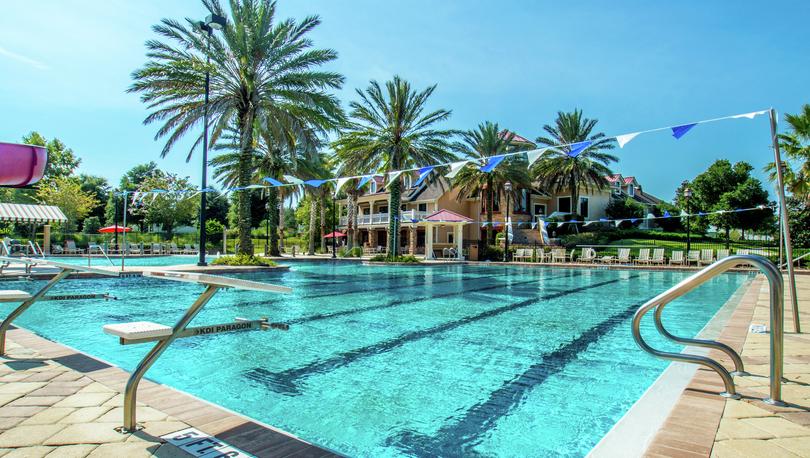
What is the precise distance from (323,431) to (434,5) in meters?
12.4

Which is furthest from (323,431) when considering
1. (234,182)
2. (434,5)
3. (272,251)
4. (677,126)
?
(234,182)

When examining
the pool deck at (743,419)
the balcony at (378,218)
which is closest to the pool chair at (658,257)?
the balcony at (378,218)

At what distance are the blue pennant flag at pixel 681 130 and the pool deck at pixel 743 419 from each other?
4611 mm

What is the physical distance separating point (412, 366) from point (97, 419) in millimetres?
2982

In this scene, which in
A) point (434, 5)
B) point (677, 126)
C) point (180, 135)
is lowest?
point (677, 126)

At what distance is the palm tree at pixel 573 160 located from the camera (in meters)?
34.4

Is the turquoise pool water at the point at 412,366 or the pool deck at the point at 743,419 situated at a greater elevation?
the pool deck at the point at 743,419

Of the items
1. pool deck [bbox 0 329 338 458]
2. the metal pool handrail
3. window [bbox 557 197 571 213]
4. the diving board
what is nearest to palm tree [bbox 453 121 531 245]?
window [bbox 557 197 571 213]

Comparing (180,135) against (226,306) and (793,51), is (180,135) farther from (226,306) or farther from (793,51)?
(793,51)

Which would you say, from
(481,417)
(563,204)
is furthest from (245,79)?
(563,204)

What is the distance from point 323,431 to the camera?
3322mm

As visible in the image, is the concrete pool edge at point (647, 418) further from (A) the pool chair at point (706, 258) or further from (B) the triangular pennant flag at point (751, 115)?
(A) the pool chair at point (706, 258)

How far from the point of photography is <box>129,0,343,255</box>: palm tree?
59.1 feet

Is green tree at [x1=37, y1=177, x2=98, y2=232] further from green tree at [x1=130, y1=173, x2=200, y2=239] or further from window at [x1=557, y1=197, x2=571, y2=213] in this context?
window at [x1=557, y1=197, x2=571, y2=213]
